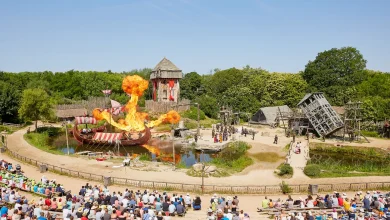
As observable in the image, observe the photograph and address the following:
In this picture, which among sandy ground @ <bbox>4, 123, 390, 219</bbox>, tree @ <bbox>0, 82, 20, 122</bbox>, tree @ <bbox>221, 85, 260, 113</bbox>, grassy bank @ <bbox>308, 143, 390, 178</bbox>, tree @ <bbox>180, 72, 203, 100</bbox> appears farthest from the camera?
tree @ <bbox>180, 72, 203, 100</bbox>

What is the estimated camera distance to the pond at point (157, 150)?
4631 centimetres

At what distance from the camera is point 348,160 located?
1794 inches

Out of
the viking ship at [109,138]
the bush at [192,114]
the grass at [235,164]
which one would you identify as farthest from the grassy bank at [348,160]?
the bush at [192,114]

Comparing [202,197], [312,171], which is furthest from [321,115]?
[202,197]

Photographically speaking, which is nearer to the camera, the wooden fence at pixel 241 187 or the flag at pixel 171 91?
Result: the wooden fence at pixel 241 187

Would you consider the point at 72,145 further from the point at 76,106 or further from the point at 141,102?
the point at 141,102

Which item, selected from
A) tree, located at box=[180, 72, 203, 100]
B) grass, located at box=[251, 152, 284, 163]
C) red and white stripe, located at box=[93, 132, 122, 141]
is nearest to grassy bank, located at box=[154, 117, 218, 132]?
red and white stripe, located at box=[93, 132, 122, 141]

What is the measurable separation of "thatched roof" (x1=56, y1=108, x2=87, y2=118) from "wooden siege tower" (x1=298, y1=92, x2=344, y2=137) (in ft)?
160

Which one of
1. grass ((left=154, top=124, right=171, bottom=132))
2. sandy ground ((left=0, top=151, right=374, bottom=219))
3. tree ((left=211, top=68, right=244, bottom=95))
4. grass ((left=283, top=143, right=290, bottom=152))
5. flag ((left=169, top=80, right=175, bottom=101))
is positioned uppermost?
tree ((left=211, top=68, right=244, bottom=95))

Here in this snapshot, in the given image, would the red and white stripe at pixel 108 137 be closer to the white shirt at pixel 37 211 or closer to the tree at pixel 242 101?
the white shirt at pixel 37 211

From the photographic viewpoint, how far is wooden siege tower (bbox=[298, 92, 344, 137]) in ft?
181

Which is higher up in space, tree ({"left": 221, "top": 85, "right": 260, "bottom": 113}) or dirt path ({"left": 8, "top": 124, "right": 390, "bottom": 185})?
tree ({"left": 221, "top": 85, "right": 260, "bottom": 113})

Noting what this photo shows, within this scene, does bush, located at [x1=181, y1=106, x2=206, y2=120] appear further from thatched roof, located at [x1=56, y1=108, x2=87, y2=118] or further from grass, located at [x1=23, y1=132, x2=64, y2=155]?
grass, located at [x1=23, y1=132, x2=64, y2=155]

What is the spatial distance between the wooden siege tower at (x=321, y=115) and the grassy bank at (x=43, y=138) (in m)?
41.0
